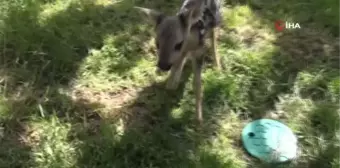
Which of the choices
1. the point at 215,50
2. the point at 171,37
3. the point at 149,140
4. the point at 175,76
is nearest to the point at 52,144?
the point at 149,140

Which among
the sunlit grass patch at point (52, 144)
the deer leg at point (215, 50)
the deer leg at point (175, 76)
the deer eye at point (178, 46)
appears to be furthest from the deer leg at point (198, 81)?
the sunlit grass patch at point (52, 144)

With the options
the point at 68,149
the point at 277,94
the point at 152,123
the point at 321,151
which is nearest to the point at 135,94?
the point at 152,123

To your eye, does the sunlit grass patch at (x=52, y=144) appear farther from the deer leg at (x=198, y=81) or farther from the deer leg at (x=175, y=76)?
the deer leg at (x=198, y=81)

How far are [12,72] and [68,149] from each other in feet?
3.33

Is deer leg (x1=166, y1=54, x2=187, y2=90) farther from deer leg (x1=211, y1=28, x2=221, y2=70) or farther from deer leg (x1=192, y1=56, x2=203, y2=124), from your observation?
deer leg (x1=211, y1=28, x2=221, y2=70)

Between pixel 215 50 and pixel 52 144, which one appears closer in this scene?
pixel 52 144

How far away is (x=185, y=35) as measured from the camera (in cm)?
358

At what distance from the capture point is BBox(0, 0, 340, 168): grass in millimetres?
3838

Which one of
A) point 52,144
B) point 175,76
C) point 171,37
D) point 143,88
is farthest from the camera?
point 143,88

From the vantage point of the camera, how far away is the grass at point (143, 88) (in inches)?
151

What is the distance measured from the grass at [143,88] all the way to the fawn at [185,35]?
0.28 metres

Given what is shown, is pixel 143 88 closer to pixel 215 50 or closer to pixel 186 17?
pixel 215 50

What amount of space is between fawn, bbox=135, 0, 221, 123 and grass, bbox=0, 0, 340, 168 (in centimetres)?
28

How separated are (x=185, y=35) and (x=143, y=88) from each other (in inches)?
36.4
